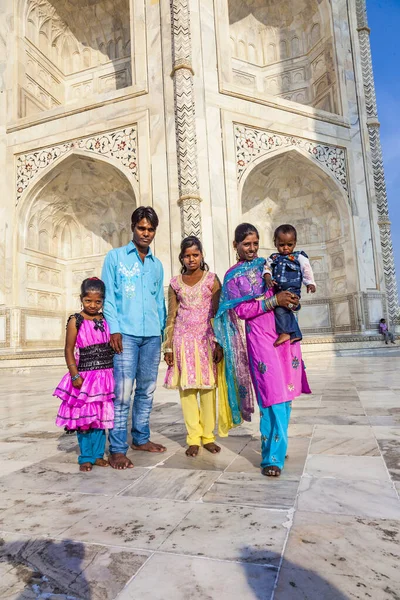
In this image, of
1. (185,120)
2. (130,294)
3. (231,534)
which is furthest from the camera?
(185,120)

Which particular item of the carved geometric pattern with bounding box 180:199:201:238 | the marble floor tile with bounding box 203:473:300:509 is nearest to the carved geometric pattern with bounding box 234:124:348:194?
the carved geometric pattern with bounding box 180:199:201:238

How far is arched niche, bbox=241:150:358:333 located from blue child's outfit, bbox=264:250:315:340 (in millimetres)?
9692

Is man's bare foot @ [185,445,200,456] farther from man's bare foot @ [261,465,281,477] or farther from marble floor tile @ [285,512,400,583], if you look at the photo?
marble floor tile @ [285,512,400,583]

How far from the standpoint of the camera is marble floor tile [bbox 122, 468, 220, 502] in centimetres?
170

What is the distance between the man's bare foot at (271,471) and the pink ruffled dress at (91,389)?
34.4 inches

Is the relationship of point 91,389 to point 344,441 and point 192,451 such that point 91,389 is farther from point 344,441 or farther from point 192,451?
point 344,441

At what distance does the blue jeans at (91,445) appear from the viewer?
2.21 meters

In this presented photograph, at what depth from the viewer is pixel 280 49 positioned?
14.2 metres

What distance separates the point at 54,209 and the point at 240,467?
12.2 metres

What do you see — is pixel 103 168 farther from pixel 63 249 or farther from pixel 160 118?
pixel 63 249

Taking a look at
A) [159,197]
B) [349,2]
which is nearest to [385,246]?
[159,197]

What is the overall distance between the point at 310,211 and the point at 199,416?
11.6 meters

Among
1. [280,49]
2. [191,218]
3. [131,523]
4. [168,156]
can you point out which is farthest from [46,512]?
[280,49]

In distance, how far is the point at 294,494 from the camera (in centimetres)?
166
